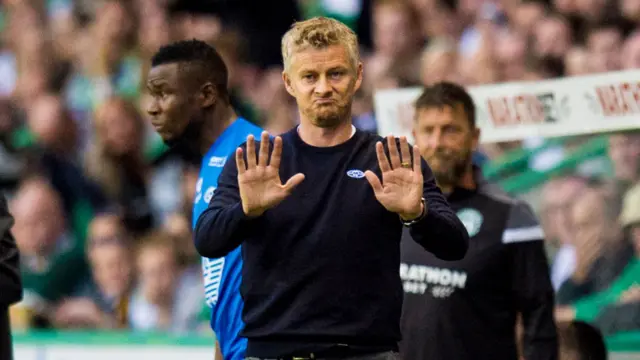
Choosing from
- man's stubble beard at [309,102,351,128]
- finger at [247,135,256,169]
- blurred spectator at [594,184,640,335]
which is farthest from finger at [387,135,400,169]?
blurred spectator at [594,184,640,335]

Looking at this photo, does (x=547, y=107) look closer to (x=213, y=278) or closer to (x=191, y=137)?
(x=191, y=137)

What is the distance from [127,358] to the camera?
7.34 m

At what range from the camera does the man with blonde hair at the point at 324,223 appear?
3.21 metres

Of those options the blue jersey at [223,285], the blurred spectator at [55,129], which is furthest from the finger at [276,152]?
the blurred spectator at [55,129]

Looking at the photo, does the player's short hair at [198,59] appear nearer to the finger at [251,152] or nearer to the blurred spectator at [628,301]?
the finger at [251,152]

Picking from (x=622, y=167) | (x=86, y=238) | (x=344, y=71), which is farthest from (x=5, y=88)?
(x=344, y=71)

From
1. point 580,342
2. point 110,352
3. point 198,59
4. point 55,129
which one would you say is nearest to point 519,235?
point 580,342

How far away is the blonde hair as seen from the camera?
3.33 meters

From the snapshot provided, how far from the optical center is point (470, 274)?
4637 millimetres

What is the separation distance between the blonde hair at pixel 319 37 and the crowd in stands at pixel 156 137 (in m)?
3.08

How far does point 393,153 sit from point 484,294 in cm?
152

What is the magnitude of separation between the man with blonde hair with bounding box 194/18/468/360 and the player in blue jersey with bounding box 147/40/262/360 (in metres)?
0.90

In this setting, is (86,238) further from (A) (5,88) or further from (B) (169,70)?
(B) (169,70)

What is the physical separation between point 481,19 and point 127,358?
10.6ft
